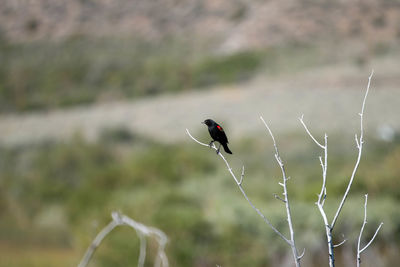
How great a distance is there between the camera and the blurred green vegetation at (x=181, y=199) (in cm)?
1452

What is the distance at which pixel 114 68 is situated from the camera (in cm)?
5738

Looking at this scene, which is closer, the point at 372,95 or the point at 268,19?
the point at 372,95

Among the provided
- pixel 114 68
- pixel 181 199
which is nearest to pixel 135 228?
pixel 181 199

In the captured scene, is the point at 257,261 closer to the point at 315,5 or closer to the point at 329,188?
the point at 329,188

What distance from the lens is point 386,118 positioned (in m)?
30.4

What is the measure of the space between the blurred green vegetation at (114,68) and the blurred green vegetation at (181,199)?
1560 cm

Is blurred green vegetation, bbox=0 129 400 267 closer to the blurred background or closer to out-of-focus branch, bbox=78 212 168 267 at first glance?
the blurred background

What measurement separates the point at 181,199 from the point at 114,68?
4109 cm

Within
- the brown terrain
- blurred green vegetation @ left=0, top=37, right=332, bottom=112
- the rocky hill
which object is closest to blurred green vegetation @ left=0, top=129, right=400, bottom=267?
the brown terrain

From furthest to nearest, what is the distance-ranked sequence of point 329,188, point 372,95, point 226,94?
point 226,94 → point 372,95 → point 329,188

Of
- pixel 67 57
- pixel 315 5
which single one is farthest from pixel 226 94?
pixel 67 57

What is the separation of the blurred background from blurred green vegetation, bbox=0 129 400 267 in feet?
0.22

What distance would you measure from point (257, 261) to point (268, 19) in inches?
1789

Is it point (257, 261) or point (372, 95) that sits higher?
point (257, 261)
